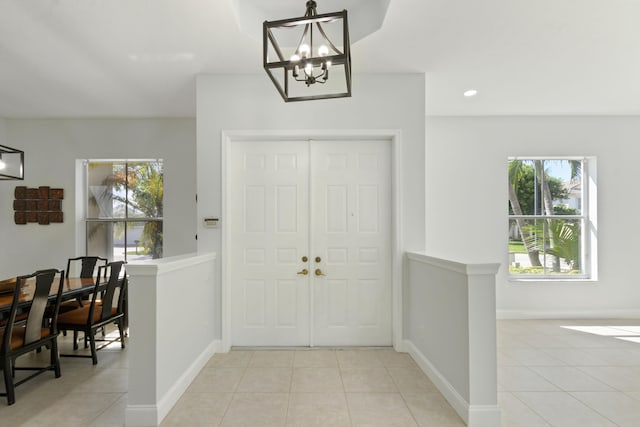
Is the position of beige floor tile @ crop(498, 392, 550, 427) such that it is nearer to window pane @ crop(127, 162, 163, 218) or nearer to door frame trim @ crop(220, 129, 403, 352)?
door frame trim @ crop(220, 129, 403, 352)

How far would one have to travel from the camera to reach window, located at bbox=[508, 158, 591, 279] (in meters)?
5.15

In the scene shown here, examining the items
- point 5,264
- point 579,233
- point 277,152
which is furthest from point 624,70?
point 5,264

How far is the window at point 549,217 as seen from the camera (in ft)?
16.9

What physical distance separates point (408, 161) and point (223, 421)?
2.87m

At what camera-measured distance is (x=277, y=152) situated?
3885 mm

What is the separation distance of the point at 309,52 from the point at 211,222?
2233mm

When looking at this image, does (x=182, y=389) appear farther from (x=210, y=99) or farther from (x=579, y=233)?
(x=579, y=233)

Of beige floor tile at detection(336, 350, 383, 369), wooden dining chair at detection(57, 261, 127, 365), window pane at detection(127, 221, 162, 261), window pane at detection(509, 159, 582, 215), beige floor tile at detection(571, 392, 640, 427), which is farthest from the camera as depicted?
window pane at detection(127, 221, 162, 261)

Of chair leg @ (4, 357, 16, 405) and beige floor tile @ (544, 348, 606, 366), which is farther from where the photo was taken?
beige floor tile @ (544, 348, 606, 366)

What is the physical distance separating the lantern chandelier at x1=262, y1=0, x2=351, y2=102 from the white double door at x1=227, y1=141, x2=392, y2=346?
28.3 inches

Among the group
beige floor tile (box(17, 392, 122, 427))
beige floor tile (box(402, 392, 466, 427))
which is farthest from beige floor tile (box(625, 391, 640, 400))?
beige floor tile (box(17, 392, 122, 427))

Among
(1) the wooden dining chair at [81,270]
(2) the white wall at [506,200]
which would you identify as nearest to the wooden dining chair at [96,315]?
(1) the wooden dining chair at [81,270]

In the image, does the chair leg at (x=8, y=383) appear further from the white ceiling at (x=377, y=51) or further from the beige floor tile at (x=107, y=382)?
the white ceiling at (x=377, y=51)

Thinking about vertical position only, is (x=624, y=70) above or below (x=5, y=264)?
above
